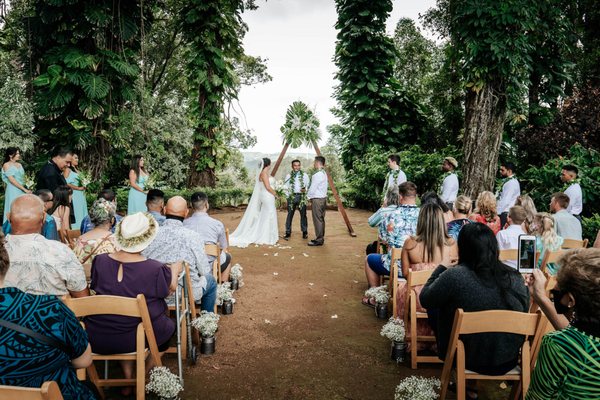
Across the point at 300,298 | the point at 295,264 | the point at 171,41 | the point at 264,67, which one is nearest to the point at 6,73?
the point at 171,41

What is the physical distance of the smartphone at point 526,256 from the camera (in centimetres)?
262

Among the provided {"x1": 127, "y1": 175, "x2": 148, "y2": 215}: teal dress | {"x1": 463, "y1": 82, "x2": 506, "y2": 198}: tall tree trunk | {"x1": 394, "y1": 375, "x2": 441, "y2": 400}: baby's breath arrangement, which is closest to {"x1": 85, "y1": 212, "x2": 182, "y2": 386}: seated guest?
{"x1": 394, "y1": 375, "x2": 441, "y2": 400}: baby's breath arrangement

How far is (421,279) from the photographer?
135 inches

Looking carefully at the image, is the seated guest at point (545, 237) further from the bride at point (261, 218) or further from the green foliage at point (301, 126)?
the green foliage at point (301, 126)

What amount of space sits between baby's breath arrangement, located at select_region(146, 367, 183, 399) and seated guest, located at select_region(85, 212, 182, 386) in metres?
0.28

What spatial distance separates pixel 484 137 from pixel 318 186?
3.63m

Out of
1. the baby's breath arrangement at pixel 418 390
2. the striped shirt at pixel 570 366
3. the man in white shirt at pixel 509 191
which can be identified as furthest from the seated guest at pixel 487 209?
the striped shirt at pixel 570 366

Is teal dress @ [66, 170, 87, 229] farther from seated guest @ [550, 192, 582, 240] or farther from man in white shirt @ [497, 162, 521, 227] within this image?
man in white shirt @ [497, 162, 521, 227]

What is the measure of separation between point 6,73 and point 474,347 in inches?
653

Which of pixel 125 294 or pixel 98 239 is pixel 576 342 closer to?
pixel 125 294

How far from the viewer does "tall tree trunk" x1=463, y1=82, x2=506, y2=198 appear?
8.12 m

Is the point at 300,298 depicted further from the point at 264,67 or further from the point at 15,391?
the point at 264,67

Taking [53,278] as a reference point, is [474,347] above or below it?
below

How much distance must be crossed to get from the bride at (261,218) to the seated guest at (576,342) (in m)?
7.61
